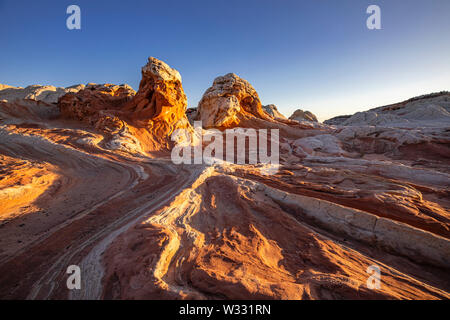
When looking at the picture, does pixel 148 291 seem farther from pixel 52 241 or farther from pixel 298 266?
pixel 52 241

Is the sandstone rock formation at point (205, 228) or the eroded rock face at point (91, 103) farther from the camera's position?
the eroded rock face at point (91, 103)

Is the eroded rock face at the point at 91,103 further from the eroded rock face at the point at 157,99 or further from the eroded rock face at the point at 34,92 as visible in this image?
the eroded rock face at the point at 34,92

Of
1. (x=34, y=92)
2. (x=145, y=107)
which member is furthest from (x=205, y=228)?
(x=34, y=92)

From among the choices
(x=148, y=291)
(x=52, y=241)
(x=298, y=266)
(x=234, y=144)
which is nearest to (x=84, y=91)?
(x=234, y=144)

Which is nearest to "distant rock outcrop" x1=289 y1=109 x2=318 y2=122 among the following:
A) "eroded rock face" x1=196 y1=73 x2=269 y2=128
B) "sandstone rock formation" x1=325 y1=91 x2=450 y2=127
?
"sandstone rock formation" x1=325 y1=91 x2=450 y2=127

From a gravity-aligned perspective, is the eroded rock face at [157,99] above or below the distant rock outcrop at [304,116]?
below

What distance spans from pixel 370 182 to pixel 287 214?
367 cm

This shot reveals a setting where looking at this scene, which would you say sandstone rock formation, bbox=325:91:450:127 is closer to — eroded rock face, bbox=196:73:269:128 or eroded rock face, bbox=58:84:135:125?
eroded rock face, bbox=196:73:269:128

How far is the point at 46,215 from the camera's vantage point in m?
3.65

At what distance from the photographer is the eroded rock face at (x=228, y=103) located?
16106mm

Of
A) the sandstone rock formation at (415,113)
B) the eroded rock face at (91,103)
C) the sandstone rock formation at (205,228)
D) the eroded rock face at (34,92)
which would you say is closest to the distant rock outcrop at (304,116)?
the sandstone rock formation at (415,113)

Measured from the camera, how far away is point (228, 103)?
15953 millimetres

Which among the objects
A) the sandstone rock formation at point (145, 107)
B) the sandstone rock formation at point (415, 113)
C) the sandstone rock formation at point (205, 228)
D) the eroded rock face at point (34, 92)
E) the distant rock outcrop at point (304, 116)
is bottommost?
the sandstone rock formation at point (205, 228)

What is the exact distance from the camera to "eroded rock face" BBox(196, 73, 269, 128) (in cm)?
1611
